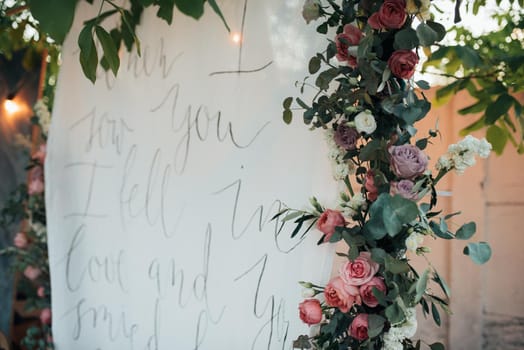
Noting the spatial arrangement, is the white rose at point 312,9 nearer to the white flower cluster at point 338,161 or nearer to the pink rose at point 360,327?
the white flower cluster at point 338,161

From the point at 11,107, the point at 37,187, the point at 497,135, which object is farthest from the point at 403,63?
the point at 11,107

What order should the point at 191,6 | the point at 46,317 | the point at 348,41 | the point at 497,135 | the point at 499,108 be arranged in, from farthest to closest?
the point at 46,317 → the point at 497,135 → the point at 499,108 → the point at 191,6 → the point at 348,41

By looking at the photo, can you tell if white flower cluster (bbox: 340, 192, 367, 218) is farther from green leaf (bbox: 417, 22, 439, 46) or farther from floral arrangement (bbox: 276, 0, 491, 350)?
green leaf (bbox: 417, 22, 439, 46)

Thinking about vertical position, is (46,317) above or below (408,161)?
below

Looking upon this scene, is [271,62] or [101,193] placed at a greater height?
[271,62]

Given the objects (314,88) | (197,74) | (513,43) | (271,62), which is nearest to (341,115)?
(314,88)

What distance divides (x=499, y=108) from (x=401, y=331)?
74 cm

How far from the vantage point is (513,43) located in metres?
1.42

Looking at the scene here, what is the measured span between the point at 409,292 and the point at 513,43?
1087 millimetres

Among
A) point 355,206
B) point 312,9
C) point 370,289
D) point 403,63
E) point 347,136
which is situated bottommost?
point 370,289

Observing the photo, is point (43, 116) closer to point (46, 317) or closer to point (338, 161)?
point (46, 317)

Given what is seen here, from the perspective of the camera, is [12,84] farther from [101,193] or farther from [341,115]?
[341,115]

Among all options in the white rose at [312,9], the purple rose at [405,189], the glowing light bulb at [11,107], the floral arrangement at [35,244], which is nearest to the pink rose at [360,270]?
the purple rose at [405,189]

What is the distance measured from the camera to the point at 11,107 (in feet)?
6.12
